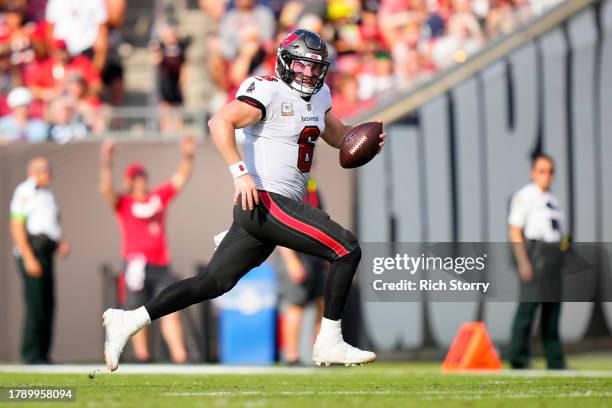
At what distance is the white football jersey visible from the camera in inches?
250

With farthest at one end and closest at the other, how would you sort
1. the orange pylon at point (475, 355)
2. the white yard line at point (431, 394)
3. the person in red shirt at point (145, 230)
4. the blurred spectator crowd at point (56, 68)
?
the blurred spectator crowd at point (56, 68)
the person in red shirt at point (145, 230)
the orange pylon at point (475, 355)
the white yard line at point (431, 394)

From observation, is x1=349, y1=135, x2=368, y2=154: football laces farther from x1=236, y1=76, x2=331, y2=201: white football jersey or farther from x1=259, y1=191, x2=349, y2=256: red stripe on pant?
x1=259, y1=191, x2=349, y2=256: red stripe on pant

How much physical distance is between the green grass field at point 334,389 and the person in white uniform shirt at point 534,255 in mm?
680

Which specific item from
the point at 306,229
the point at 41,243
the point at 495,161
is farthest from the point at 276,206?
the point at 495,161

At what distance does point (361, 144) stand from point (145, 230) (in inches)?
169

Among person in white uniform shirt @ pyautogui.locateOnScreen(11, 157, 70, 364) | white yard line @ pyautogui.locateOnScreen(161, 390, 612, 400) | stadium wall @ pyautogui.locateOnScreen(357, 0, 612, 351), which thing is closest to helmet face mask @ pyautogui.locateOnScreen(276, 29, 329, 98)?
white yard line @ pyautogui.locateOnScreen(161, 390, 612, 400)

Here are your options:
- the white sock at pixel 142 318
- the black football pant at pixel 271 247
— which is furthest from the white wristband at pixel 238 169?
the white sock at pixel 142 318

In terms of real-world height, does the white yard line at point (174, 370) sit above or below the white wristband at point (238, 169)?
below

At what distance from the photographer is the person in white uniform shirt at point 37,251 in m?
10.1

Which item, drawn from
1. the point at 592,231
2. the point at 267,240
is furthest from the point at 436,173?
the point at 267,240

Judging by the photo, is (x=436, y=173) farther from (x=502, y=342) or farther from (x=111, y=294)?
(x=111, y=294)

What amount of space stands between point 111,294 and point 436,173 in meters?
2.99

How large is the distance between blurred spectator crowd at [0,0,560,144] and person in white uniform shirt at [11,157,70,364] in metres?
1.25

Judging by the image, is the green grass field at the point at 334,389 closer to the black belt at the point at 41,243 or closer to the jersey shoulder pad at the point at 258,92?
the jersey shoulder pad at the point at 258,92
